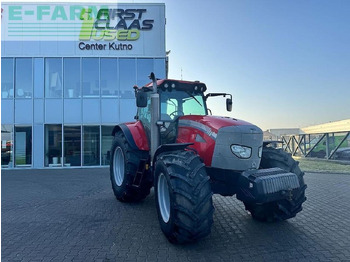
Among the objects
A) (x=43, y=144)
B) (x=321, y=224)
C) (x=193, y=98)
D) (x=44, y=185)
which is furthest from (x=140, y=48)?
(x=321, y=224)

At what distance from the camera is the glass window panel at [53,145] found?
14.6 meters

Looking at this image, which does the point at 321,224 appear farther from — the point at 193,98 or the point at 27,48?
the point at 27,48

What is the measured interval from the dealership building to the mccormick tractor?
30.5 ft

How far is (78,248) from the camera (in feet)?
12.6

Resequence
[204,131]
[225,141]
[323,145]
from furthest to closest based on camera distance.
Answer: [323,145]
[204,131]
[225,141]

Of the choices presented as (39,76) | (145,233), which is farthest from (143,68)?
(145,233)

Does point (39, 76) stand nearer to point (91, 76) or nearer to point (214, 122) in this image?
point (91, 76)

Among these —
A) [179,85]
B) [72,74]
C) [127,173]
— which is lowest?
[127,173]

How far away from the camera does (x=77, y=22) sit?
48.1 ft

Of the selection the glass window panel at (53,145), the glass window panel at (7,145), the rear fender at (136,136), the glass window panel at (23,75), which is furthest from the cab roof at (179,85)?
the glass window panel at (7,145)

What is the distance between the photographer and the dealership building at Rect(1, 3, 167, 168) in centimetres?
1454

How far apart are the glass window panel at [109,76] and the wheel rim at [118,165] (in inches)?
339

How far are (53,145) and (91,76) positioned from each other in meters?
4.35

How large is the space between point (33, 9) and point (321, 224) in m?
16.5
